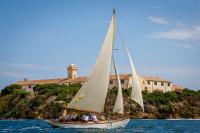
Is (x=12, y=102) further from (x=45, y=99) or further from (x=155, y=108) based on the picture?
(x=155, y=108)

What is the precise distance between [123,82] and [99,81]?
86571 mm

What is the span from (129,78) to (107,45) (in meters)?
85.1

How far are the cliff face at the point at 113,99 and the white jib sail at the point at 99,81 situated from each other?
55.8 meters

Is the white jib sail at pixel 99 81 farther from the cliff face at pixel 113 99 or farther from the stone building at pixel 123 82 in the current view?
the stone building at pixel 123 82

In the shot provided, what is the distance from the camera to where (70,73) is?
547 feet

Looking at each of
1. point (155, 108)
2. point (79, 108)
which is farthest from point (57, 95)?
point (79, 108)

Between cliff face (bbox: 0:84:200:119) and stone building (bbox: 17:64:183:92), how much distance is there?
9.79 m

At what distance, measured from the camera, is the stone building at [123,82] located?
466 ft

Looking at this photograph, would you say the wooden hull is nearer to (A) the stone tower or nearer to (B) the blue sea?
(B) the blue sea

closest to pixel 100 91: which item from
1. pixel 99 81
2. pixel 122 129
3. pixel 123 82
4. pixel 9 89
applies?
pixel 99 81

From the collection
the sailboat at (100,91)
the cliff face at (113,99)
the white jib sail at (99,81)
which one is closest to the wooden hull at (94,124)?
the sailboat at (100,91)

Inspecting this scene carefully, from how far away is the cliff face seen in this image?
11938 centimetres

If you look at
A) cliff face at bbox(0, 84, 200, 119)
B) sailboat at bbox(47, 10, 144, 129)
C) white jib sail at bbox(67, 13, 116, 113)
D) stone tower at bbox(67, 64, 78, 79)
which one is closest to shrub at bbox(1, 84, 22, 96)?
cliff face at bbox(0, 84, 200, 119)

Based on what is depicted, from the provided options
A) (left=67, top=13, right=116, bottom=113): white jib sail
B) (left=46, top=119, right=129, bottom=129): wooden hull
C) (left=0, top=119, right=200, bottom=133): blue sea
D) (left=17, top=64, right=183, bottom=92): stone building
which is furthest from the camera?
(left=17, top=64, right=183, bottom=92): stone building
